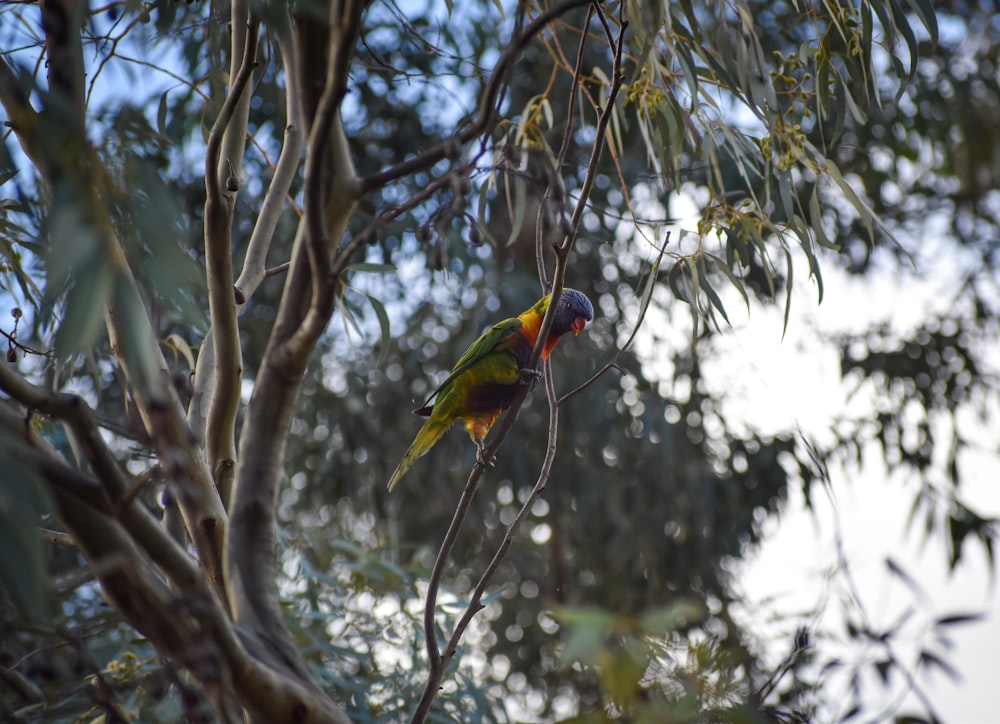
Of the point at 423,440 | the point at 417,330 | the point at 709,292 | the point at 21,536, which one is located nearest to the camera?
the point at 21,536

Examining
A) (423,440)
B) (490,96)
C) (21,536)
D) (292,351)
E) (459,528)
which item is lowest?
(21,536)

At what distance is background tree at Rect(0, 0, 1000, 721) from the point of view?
106 centimetres

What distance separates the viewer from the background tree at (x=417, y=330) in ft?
3.47

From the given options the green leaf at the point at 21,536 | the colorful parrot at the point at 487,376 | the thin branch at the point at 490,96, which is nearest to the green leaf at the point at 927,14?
the thin branch at the point at 490,96

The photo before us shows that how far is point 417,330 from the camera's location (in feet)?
15.4

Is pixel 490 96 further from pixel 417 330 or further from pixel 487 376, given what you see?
pixel 417 330

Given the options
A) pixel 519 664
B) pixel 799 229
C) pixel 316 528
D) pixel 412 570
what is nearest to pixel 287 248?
pixel 316 528

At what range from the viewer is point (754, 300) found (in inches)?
179

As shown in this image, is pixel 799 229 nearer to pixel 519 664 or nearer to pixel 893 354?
pixel 893 354

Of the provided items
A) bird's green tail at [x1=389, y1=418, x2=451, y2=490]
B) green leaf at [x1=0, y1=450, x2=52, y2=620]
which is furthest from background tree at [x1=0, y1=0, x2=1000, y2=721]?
bird's green tail at [x1=389, y1=418, x2=451, y2=490]

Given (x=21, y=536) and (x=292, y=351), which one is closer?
(x=21, y=536)

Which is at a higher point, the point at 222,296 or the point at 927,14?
the point at 927,14

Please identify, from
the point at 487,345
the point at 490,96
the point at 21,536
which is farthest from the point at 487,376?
the point at 21,536

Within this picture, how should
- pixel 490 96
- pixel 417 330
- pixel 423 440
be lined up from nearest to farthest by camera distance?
pixel 490 96, pixel 423 440, pixel 417 330
